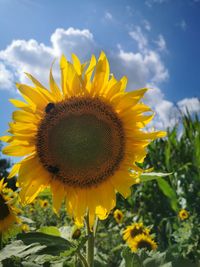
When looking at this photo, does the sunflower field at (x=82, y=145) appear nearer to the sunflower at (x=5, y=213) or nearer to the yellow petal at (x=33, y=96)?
the yellow petal at (x=33, y=96)

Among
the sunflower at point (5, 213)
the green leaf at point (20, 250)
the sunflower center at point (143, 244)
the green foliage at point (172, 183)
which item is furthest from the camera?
the green foliage at point (172, 183)

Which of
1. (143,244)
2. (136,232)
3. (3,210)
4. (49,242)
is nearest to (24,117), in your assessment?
(49,242)

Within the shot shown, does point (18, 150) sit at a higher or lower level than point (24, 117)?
lower

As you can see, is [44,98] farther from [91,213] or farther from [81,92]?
[91,213]

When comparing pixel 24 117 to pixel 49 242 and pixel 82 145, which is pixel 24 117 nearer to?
pixel 82 145

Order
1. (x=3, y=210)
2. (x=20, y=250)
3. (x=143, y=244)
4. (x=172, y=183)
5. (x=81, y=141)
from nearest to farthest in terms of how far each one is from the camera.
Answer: (x=20, y=250)
(x=81, y=141)
(x=3, y=210)
(x=143, y=244)
(x=172, y=183)

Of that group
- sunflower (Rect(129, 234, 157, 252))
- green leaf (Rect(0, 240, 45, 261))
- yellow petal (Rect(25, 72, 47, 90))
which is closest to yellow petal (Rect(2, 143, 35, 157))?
yellow petal (Rect(25, 72, 47, 90))

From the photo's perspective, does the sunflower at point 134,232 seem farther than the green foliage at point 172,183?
No

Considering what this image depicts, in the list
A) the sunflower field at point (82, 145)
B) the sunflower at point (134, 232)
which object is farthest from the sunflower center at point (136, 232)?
the sunflower field at point (82, 145)

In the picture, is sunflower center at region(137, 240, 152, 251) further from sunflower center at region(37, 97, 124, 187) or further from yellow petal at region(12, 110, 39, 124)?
yellow petal at region(12, 110, 39, 124)
